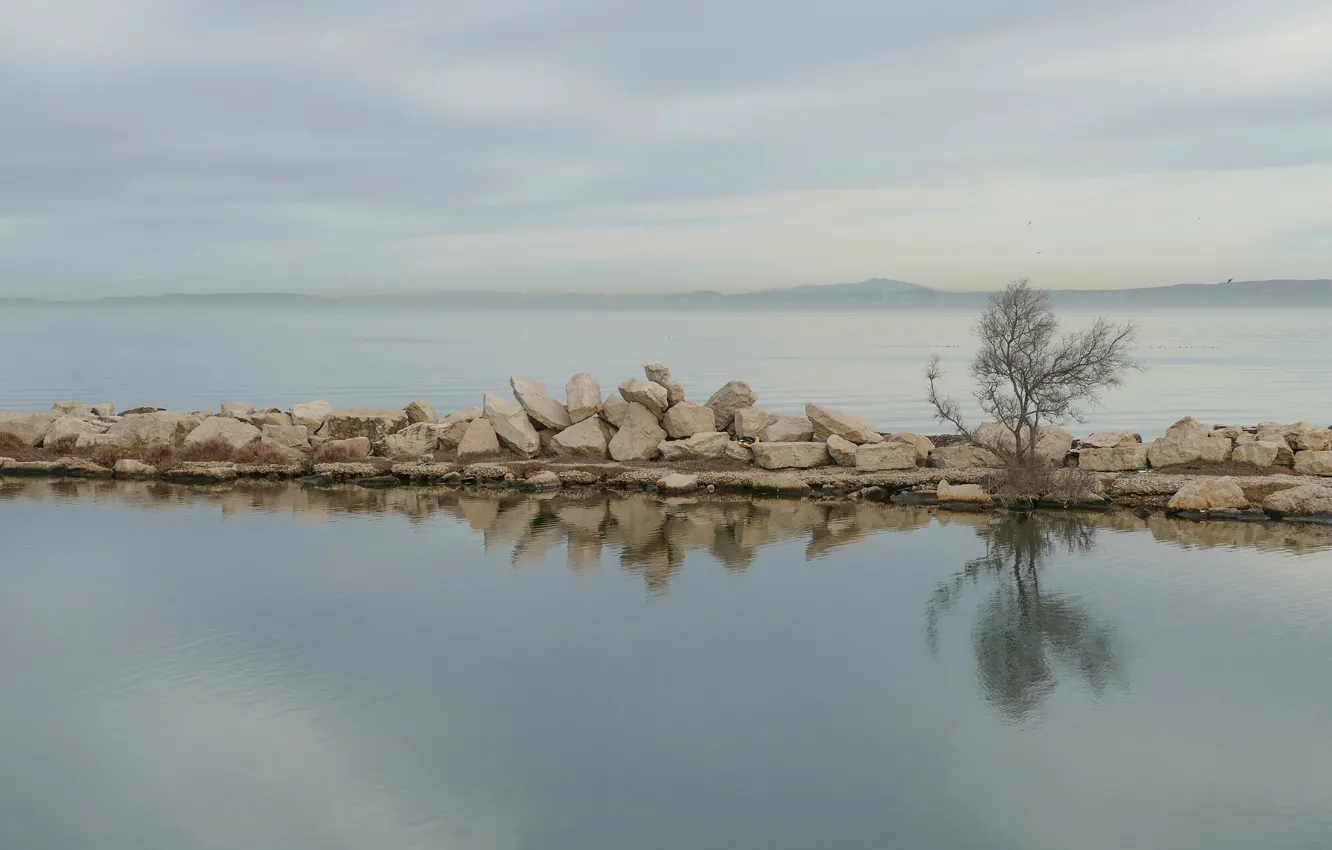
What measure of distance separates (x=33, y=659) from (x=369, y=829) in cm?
730

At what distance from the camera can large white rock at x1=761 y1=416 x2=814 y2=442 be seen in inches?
1126

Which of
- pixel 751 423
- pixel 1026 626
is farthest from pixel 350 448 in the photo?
pixel 1026 626

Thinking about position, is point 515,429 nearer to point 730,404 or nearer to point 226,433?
point 730,404

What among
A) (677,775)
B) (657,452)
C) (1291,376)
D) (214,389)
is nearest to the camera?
(677,775)

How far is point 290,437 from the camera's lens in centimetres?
3091

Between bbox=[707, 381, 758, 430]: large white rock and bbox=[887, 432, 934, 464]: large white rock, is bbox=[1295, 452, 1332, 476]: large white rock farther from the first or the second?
bbox=[707, 381, 758, 430]: large white rock

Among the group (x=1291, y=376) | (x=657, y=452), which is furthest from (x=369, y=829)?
(x=1291, y=376)

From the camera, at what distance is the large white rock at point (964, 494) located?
81.6 feet

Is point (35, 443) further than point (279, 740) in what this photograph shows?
Yes

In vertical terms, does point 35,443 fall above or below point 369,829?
above

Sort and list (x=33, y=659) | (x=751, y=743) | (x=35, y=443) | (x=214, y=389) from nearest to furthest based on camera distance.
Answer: (x=751, y=743) < (x=33, y=659) < (x=35, y=443) < (x=214, y=389)

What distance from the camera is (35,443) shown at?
32.0 meters

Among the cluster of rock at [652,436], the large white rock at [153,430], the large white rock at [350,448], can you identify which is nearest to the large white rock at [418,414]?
the cluster of rock at [652,436]

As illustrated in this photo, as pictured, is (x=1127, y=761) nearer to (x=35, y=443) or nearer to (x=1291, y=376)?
(x=35, y=443)
